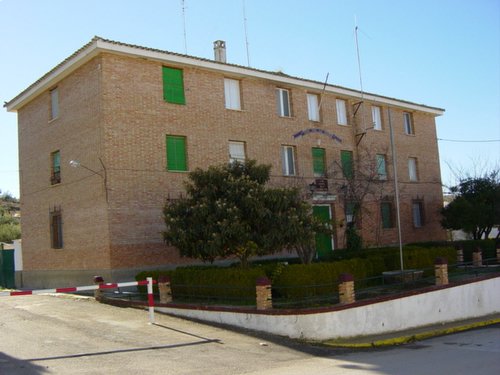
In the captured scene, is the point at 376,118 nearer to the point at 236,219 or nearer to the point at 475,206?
the point at 475,206

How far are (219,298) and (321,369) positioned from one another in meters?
5.37

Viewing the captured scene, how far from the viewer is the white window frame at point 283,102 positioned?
2334cm

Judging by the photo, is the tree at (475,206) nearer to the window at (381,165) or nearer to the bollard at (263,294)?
the window at (381,165)

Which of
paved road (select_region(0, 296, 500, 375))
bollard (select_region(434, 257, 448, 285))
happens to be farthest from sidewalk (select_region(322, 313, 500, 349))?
bollard (select_region(434, 257, 448, 285))

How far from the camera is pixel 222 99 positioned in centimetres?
2105

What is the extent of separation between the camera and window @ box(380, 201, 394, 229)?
27.4 meters

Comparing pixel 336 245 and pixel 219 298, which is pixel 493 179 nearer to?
pixel 336 245

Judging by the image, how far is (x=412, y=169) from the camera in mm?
30156

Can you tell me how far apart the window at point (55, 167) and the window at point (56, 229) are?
3.92 feet

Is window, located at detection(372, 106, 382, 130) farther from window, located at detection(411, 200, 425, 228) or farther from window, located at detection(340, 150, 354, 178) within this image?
window, located at detection(411, 200, 425, 228)

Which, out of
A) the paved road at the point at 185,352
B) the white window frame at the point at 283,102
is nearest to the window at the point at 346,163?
the white window frame at the point at 283,102

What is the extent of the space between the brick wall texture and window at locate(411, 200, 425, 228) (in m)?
3.87

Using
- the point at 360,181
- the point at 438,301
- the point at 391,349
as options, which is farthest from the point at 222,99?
the point at 391,349

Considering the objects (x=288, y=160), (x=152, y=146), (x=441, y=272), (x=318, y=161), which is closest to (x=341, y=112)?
(x=318, y=161)
